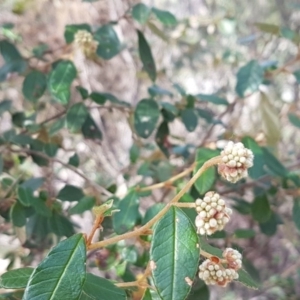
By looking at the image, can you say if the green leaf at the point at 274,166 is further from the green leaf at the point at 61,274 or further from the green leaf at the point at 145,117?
the green leaf at the point at 61,274

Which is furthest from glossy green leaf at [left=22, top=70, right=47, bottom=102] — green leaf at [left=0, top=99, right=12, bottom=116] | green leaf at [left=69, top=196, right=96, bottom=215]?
green leaf at [left=69, top=196, right=96, bottom=215]

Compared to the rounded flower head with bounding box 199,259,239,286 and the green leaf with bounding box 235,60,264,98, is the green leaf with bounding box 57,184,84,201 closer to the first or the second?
the green leaf with bounding box 235,60,264,98

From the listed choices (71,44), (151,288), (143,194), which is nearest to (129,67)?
(71,44)

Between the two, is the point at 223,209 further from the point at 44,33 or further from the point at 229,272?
the point at 44,33

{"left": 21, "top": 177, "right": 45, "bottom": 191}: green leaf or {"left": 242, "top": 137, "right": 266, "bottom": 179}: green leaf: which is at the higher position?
{"left": 242, "top": 137, "right": 266, "bottom": 179}: green leaf

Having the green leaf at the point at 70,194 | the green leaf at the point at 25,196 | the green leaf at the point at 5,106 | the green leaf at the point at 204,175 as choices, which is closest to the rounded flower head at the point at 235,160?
the green leaf at the point at 204,175

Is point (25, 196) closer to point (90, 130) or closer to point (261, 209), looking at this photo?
point (90, 130)

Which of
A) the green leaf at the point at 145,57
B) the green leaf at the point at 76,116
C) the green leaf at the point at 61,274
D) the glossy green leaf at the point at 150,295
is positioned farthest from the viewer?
the green leaf at the point at 145,57
